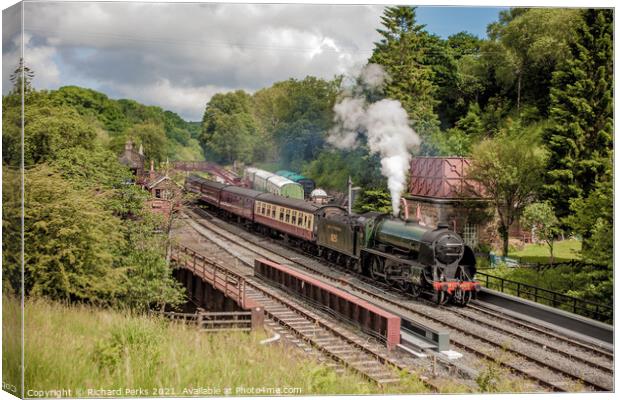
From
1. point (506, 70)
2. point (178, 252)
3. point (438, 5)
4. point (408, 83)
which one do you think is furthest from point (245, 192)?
point (438, 5)

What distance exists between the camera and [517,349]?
547 inches

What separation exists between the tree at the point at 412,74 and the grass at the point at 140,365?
22.9ft

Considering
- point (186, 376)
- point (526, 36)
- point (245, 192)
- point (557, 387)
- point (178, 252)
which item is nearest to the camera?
point (186, 376)

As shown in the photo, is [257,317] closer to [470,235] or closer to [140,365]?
[140,365]

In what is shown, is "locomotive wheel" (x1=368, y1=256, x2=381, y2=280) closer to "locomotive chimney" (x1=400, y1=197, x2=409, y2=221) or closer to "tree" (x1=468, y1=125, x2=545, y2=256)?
"locomotive chimney" (x1=400, y1=197, x2=409, y2=221)

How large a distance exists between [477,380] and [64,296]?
8.50 metres

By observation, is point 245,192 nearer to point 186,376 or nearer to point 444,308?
point 444,308

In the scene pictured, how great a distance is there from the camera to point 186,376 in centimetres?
1095

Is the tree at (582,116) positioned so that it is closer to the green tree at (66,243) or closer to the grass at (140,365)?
the grass at (140,365)

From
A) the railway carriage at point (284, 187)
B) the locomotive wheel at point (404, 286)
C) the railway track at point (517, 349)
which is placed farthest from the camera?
the railway carriage at point (284, 187)

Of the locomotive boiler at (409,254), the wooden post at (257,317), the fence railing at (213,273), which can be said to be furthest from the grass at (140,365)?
the locomotive boiler at (409,254)

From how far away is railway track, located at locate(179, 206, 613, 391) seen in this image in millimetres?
12180

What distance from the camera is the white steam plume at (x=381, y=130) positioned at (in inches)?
690

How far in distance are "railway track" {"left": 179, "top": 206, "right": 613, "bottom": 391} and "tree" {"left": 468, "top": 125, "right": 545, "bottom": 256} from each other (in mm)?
3042
